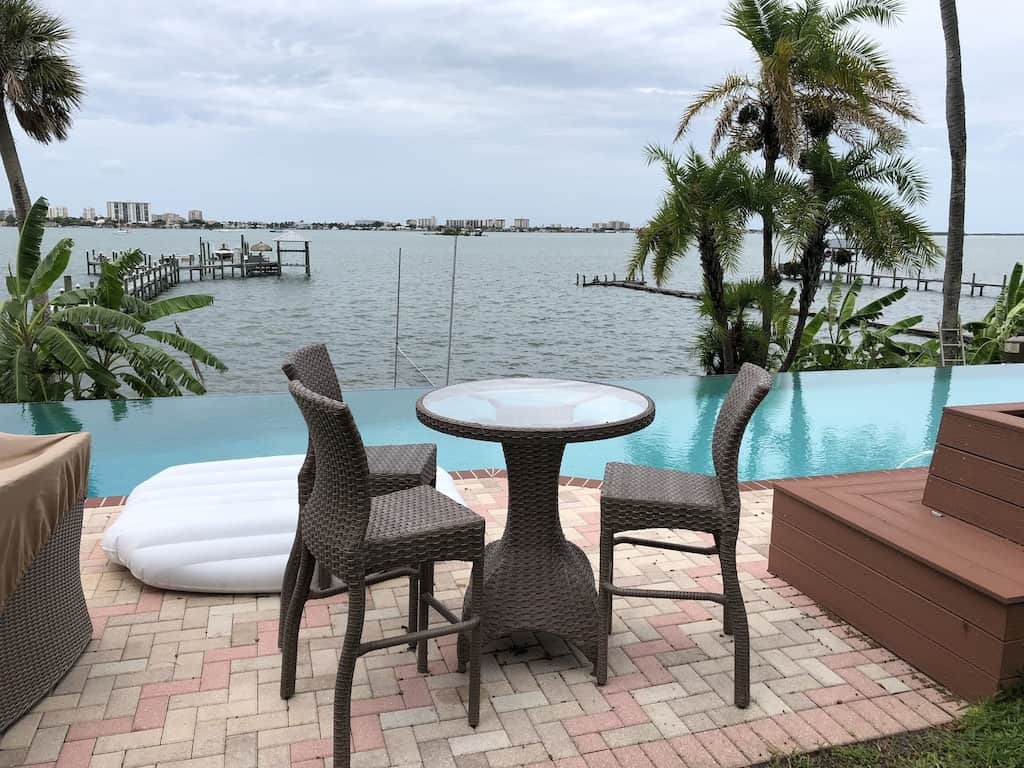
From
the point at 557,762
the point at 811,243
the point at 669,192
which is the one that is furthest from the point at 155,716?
the point at 811,243

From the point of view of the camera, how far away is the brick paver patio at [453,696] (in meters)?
2.35

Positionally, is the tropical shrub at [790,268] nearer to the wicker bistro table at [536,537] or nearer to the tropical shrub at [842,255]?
the tropical shrub at [842,255]

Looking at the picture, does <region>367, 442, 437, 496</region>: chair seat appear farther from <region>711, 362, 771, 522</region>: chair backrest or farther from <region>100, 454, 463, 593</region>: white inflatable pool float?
<region>711, 362, 771, 522</region>: chair backrest

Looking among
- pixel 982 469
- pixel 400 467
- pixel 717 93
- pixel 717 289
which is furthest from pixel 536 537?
pixel 717 93

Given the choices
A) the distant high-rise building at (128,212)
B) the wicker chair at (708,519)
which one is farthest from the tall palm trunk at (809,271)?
the distant high-rise building at (128,212)

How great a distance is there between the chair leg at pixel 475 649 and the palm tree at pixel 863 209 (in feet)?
31.5

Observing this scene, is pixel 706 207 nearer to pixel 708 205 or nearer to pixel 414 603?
pixel 708 205

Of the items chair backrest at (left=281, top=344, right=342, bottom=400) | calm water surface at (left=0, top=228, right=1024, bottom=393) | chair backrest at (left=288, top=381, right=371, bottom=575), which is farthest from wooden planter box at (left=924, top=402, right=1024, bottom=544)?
calm water surface at (left=0, top=228, right=1024, bottom=393)

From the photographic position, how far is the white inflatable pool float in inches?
133

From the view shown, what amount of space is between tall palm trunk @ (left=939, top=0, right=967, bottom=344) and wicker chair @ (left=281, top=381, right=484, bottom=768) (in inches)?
461

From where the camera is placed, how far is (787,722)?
2512 mm

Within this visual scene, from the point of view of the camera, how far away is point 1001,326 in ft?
40.0

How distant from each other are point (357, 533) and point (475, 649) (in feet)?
1.80

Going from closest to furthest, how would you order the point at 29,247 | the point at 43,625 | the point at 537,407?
the point at 43,625 → the point at 537,407 → the point at 29,247
